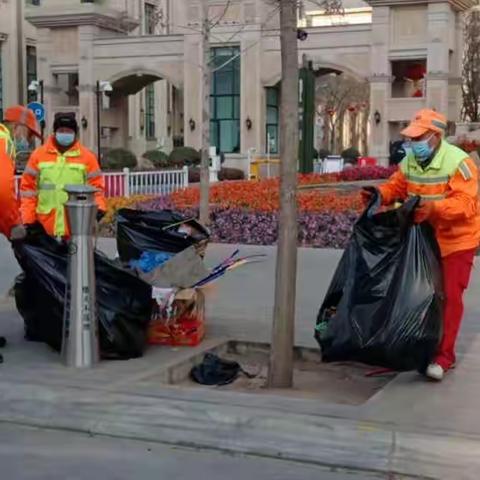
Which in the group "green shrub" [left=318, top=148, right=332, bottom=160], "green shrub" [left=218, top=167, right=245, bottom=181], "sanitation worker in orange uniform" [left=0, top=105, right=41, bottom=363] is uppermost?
"sanitation worker in orange uniform" [left=0, top=105, right=41, bottom=363]

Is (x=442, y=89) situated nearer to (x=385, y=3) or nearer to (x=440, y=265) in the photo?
(x=385, y=3)

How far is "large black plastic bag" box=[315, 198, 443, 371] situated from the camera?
519 cm

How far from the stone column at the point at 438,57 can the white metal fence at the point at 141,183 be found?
20156mm

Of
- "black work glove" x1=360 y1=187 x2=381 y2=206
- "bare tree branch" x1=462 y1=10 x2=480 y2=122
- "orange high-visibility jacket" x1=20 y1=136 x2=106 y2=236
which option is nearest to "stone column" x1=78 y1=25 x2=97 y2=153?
"bare tree branch" x1=462 y1=10 x2=480 y2=122

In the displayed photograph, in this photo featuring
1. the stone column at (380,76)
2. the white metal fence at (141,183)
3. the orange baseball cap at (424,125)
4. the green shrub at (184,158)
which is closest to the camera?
the orange baseball cap at (424,125)

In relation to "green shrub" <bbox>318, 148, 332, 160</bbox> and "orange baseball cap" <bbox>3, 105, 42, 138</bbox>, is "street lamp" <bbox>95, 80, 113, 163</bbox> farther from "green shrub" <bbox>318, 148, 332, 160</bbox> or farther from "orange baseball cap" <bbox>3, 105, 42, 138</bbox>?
"orange baseball cap" <bbox>3, 105, 42, 138</bbox>

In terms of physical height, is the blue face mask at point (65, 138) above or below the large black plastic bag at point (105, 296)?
above

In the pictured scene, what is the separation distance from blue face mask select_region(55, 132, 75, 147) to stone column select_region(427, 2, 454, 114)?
33.4m

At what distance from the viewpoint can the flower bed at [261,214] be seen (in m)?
12.5

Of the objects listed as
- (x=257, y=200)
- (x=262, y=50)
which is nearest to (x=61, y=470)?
(x=257, y=200)

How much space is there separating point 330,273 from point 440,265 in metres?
4.74

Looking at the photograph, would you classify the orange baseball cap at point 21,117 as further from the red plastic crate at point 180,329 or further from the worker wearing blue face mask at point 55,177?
the red plastic crate at point 180,329

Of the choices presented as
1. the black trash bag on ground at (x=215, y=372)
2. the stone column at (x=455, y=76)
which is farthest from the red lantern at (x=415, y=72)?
the black trash bag on ground at (x=215, y=372)

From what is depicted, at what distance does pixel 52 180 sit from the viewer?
22.7 ft
